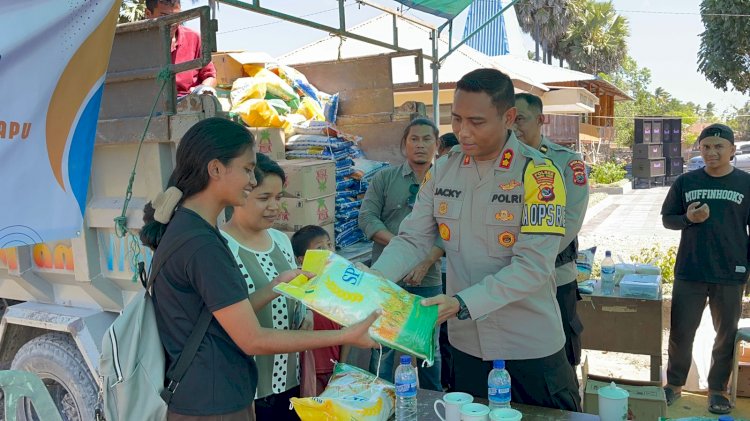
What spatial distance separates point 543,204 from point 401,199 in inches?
72.9

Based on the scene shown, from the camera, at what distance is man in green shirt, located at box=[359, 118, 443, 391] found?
155 inches

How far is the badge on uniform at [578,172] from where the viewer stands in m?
3.35

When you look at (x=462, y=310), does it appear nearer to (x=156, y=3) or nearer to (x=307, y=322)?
(x=307, y=322)

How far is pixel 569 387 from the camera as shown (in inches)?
93.2

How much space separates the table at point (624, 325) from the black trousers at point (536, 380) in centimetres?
241

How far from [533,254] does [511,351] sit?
398 millimetres

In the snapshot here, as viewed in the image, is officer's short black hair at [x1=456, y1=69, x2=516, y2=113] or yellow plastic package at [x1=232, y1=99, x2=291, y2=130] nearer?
officer's short black hair at [x1=456, y1=69, x2=516, y2=113]

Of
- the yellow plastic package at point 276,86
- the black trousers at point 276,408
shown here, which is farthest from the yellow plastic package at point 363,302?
the yellow plastic package at point 276,86

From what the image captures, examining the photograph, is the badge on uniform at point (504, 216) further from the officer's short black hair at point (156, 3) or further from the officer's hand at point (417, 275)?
the officer's short black hair at point (156, 3)

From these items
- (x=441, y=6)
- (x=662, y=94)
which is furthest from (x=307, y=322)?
(x=662, y=94)

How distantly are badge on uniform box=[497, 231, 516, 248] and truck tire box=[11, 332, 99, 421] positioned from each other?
212 cm

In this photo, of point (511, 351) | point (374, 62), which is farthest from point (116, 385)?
point (374, 62)

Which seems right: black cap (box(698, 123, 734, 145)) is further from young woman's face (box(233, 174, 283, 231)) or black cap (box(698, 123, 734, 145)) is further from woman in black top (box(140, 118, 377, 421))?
woman in black top (box(140, 118, 377, 421))

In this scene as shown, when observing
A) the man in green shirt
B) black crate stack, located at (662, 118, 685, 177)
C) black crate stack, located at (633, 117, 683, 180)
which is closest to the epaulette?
the man in green shirt
